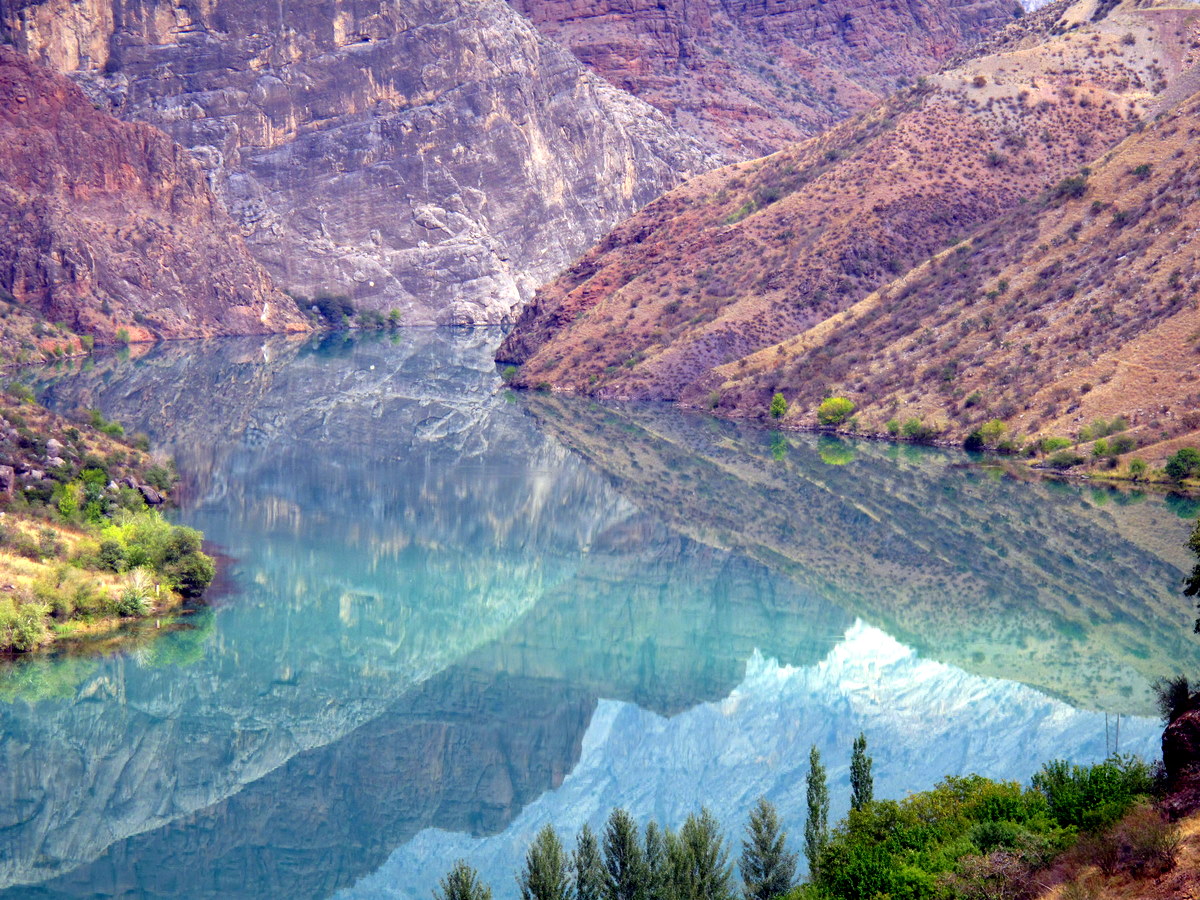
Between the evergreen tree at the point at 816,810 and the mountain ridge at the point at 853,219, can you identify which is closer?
the evergreen tree at the point at 816,810

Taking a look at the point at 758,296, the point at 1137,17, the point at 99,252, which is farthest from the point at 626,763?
the point at 99,252

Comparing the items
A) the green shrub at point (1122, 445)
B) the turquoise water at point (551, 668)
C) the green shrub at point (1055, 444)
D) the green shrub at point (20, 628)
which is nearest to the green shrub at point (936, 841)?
the turquoise water at point (551, 668)

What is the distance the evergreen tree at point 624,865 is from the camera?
2061 cm

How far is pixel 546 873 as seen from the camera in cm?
2039

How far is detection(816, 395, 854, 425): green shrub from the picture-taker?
79750 millimetres

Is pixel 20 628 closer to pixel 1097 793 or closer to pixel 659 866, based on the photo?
pixel 659 866

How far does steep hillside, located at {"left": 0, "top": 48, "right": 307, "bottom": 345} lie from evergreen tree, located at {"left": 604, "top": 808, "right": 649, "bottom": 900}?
120 m

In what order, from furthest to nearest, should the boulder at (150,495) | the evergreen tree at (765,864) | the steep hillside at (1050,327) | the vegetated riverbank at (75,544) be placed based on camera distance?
the steep hillside at (1050,327) → the boulder at (150,495) → the vegetated riverbank at (75,544) → the evergreen tree at (765,864)

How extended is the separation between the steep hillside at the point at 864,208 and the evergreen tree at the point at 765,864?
66810mm

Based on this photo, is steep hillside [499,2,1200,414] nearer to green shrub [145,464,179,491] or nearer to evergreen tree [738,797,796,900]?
green shrub [145,464,179,491]

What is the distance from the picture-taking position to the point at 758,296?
99.0m

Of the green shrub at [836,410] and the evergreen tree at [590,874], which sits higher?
the green shrub at [836,410]

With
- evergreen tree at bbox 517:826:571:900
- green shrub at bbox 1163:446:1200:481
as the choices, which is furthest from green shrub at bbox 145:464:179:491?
green shrub at bbox 1163:446:1200:481

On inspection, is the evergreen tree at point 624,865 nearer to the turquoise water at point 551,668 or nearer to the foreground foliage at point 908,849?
the foreground foliage at point 908,849
